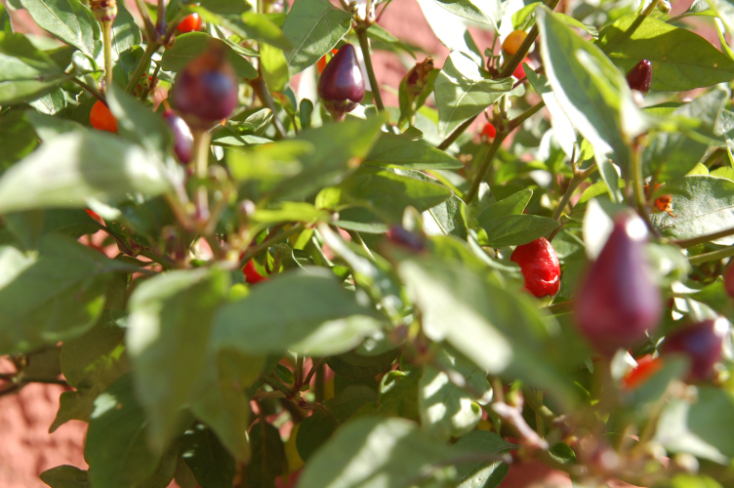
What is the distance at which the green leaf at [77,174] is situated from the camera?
0.58 ft

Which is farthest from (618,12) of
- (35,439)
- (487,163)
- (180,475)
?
(35,439)

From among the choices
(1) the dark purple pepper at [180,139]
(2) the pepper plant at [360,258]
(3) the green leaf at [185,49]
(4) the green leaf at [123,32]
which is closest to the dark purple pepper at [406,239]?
(2) the pepper plant at [360,258]

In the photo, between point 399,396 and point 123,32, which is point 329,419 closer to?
point 399,396

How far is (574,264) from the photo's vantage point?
0.44 m

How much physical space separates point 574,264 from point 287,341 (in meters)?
0.30

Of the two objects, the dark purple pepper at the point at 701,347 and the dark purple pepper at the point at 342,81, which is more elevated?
the dark purple pepper at the point at 342,81

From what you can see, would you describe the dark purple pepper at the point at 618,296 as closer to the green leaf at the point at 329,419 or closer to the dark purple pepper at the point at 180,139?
the dark purple pepper at the point at 180,139

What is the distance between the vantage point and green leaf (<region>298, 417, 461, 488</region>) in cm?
22

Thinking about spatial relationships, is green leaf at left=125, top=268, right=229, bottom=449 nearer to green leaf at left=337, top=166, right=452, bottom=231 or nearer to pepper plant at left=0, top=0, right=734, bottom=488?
pepper plant at left=0, top=0, right=734, bottom=488

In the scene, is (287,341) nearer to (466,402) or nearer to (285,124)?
(466,402)

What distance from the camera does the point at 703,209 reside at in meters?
0.38

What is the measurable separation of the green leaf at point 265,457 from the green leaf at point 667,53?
1.50 ft

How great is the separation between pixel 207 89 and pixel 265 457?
0.41m

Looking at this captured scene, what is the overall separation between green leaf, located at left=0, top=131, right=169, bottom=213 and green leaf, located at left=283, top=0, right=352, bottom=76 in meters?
0.20
